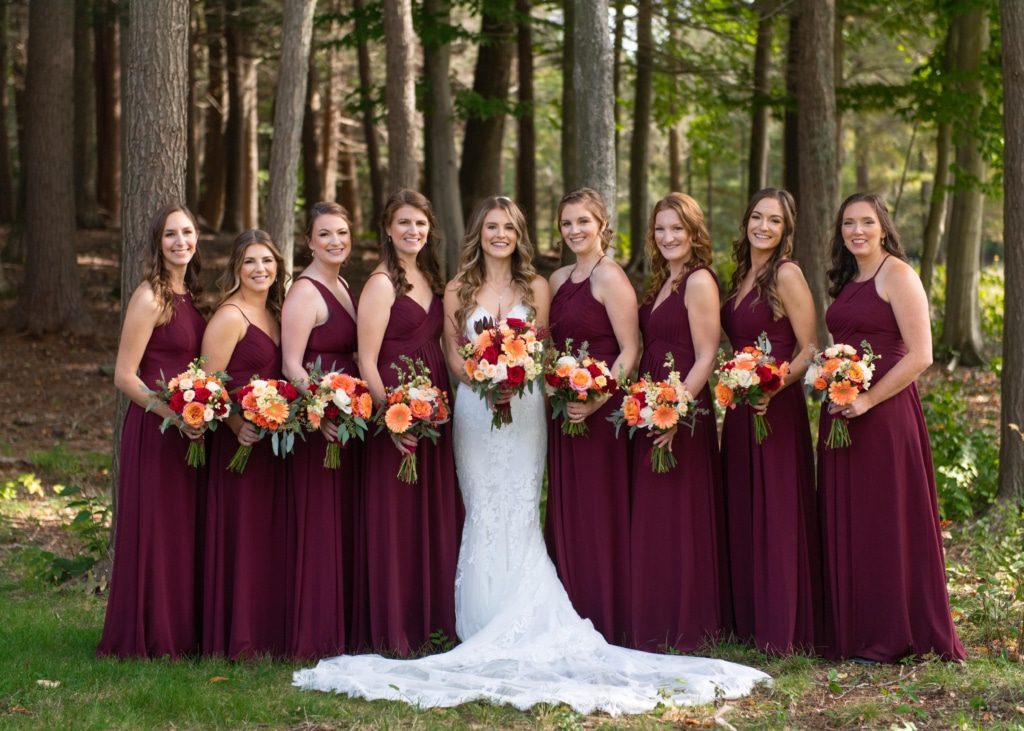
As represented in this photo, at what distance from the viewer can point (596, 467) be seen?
703cm

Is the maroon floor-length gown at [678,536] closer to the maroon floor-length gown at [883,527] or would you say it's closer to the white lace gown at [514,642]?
the white lace gown at [514,642]

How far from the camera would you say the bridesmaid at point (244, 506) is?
6770 mm

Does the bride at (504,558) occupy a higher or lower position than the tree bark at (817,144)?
lower

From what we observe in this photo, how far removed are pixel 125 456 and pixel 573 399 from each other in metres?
2.68

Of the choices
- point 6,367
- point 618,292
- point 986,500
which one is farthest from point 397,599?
point 6,367

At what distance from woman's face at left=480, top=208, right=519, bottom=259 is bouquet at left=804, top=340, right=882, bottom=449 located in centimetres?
195

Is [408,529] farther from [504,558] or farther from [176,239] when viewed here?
[176,239]

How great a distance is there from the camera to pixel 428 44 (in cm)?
1631

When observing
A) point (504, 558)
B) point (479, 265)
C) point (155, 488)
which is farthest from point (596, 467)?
point (155, 488)

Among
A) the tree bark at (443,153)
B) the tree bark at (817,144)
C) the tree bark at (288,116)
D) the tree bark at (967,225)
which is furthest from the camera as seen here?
the tree bark at (967,225)

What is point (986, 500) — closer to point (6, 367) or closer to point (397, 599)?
point (397, 599)

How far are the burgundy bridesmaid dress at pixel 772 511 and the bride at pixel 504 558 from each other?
2.19ft

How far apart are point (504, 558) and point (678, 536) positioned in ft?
3.53

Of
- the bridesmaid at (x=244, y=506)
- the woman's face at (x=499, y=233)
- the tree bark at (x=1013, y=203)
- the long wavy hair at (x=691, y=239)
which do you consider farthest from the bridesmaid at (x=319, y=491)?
the tree bark at (x=1013, y=203)
